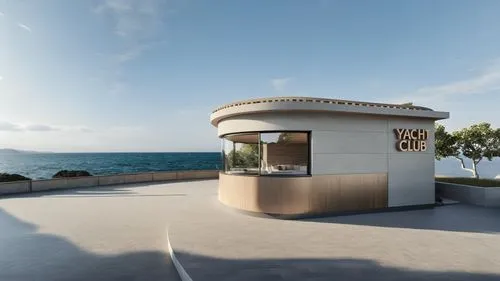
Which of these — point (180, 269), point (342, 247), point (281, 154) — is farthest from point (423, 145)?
point (180, 269)

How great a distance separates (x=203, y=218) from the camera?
11.1 metres

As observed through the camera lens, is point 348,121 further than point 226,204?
No

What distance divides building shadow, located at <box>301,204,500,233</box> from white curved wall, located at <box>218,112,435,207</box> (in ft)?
3.37

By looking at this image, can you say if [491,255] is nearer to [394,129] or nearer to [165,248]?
[394,129]

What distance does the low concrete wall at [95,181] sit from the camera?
1900cm

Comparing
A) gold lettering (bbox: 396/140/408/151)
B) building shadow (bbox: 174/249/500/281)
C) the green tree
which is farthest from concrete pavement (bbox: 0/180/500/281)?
the green tree

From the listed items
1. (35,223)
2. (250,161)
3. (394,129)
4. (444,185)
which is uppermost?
(394,129)

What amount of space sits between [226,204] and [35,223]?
24.9ft

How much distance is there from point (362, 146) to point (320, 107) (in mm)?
2742

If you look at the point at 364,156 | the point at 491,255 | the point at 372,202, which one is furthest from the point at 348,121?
the point at 491,255

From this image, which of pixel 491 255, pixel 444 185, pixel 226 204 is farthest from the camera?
pixel 444 185

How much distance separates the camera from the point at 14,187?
18.8 metres

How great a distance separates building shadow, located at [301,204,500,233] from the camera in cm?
986

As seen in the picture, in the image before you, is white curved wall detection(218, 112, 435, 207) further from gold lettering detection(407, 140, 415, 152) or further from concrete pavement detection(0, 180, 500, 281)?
concrete pavement detection(0, 180, 500, 281)
